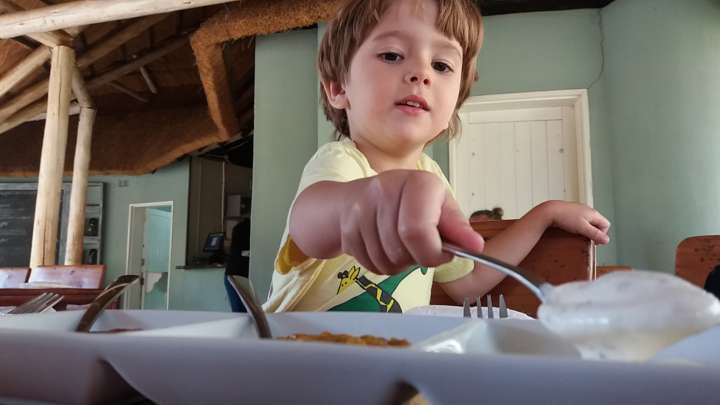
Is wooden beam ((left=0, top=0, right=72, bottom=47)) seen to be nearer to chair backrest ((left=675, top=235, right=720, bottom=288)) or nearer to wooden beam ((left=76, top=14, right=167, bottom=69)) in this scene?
wooden beam ((left=76, top=14, right=167, bottom=69))

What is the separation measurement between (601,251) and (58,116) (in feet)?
12.2

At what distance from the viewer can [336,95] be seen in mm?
919

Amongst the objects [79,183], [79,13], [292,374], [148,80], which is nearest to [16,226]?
[148,80]

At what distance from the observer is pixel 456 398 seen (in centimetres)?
17

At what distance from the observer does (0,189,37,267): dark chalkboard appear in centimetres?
635

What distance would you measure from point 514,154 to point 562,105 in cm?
41

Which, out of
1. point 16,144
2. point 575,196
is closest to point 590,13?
point 575,196

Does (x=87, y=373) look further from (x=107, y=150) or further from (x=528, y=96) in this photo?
(x=107, y=150)

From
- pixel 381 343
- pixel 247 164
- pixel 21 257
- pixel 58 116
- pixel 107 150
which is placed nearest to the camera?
pixel 381 343

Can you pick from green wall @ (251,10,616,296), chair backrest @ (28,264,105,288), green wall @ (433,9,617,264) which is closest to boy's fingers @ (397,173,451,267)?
chair backrest @ (28,264,105,288)

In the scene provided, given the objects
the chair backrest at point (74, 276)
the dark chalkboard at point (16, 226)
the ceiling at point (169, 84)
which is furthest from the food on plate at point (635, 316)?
the dark chalkboard at point (16, 226)

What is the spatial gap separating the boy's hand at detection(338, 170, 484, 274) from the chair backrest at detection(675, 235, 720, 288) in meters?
1.77

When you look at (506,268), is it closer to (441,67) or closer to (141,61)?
(441,67)

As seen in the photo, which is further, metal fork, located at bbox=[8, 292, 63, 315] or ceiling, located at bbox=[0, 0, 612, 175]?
ceiling, located at bbox=[0, 0, 612, 175]
